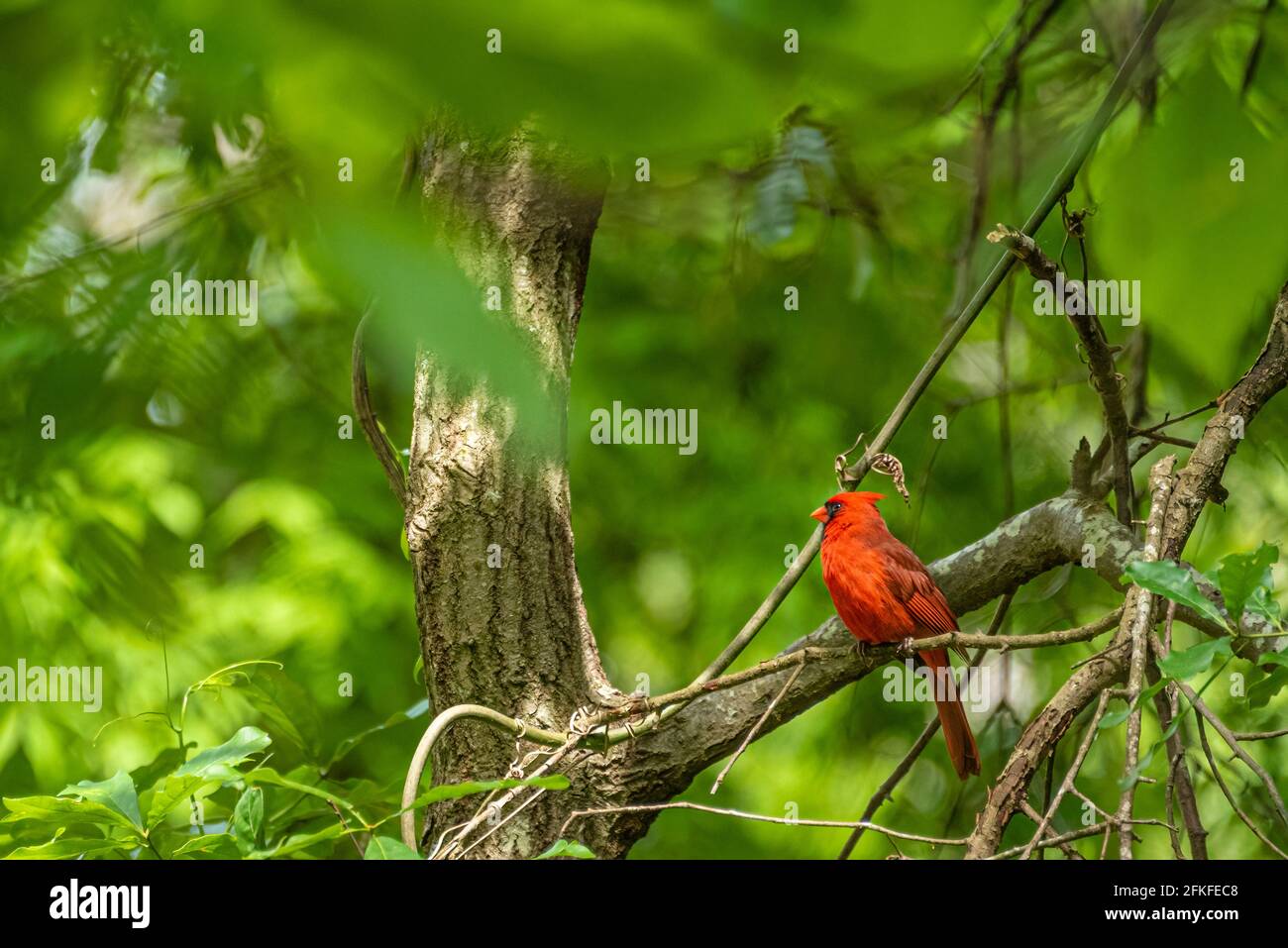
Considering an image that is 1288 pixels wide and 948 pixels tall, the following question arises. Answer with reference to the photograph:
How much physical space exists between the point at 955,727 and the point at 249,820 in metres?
1.24

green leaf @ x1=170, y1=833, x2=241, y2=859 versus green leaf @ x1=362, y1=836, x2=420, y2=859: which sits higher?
green leaf @ x1=362, y1=836, x2=420, y2=859

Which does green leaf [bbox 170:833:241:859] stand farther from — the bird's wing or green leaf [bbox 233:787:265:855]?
the bird's wing

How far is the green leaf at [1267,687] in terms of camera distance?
43.5 inches

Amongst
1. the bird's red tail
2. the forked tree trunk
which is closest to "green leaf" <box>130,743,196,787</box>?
the forked tree trunk

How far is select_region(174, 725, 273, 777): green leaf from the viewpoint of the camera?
46.9 inches

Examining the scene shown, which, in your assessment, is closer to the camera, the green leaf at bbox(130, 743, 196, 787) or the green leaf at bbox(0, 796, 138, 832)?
the green leaf at bbox(0, 796, 138, 832)

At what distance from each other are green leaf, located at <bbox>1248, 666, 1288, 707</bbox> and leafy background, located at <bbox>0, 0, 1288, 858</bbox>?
0.40 m

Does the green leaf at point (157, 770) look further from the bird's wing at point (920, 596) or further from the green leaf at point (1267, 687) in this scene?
the green leaf at point (1267, 687)

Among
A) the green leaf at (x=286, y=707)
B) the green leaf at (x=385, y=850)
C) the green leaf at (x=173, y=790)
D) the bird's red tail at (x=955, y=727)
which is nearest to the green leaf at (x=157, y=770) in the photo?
the green leaf at (x=286, y=707)

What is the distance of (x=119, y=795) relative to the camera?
1.19 metres

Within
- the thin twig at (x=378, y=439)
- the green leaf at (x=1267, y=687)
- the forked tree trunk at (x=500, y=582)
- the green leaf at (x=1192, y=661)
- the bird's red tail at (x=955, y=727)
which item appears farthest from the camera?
the bird's red tail at (x=955, y=727)

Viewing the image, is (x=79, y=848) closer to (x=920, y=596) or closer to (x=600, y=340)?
(x=920, y=596)

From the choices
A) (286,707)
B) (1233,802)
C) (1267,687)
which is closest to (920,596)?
(1267,687)
